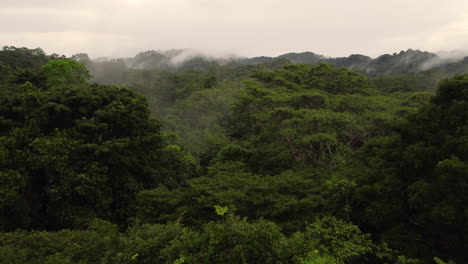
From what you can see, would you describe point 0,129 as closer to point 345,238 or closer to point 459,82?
point 345,238

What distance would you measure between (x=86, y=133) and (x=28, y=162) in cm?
238

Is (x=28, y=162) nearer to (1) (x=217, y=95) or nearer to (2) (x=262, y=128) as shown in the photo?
(2) (x=262, y=128)

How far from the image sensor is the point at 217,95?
106 feet

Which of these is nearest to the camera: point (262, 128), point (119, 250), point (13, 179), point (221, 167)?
point (119, 250)

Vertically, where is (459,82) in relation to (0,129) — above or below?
above

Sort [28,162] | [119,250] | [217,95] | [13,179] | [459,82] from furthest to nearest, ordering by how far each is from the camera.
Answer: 1. [217,95]
2. [28,162]
3. [13,179]
4. [459,82]
5. [119,250]

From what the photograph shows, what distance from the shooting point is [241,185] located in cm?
1055

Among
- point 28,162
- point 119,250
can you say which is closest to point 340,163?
point 119,250

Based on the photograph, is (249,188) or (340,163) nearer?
(249,188)

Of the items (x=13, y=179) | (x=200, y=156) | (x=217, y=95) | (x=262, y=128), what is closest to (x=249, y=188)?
(x=13, y=179)

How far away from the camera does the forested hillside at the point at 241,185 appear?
6.61 meters

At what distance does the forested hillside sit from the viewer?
6.61 meters

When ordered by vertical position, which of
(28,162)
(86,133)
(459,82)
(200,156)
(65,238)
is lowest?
(200,156)

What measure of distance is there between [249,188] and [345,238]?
3567 mm
